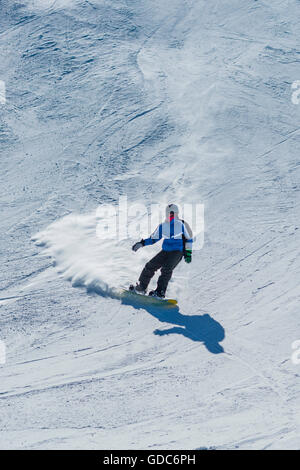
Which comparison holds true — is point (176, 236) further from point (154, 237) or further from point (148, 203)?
point (148, 203)

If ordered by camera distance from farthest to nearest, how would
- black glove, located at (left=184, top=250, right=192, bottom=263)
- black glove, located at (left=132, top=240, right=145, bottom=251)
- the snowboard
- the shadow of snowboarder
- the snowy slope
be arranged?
1. black glove, located at (left=132, top=240, right=145, bottom=251)
2. the snowboard
3. black glove, located at (left=184, top=250, right=192, bottom=263)
4. the shadow of snowboarder
5. the snowy slope

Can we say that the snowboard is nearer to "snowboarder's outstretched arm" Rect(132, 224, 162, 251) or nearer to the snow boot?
the snow boot

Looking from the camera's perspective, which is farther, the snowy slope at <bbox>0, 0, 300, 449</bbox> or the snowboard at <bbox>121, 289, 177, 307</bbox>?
the snowboard at <bbox>121, 289, 177, 307</bbox>

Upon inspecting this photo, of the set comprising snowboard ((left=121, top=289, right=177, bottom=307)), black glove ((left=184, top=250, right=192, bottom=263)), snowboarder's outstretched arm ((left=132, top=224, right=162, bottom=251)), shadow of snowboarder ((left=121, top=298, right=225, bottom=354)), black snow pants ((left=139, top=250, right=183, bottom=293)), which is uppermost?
snowboarder's outstretched arm ((left=132, top=224, right=162, bottom=251))

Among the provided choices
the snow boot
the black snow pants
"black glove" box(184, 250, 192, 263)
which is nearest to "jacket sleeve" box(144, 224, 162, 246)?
the black snow pants

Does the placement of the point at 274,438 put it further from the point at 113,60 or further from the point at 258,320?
the point at 113,60

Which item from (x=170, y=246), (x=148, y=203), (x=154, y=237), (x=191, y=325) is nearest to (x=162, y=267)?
(x=170, y=246)
